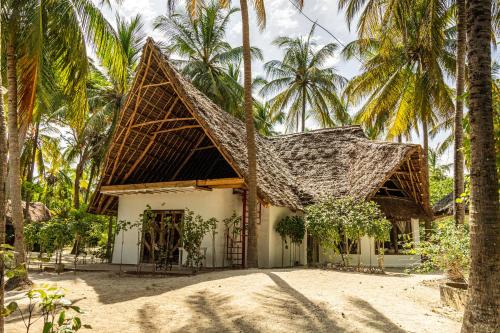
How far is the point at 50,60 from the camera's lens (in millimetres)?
8781

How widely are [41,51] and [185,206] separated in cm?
587

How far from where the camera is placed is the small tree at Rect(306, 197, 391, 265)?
1011 cm

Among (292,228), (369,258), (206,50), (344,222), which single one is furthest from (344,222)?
(206,50)

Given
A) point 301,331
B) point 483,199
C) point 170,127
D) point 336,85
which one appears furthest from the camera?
point 336,85

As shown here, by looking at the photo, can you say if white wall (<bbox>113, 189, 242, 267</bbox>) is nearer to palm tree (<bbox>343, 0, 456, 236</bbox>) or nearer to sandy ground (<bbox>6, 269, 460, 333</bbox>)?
sandy ground (<bbox>6, 269, 460, 333</bbox>)

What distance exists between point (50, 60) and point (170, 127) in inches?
163

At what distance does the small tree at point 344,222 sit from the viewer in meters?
10.1

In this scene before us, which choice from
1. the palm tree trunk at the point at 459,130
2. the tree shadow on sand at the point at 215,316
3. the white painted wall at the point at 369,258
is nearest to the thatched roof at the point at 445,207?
the white painted wall at the point at 369,258

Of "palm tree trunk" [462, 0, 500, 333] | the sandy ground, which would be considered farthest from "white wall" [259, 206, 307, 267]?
"palm tree trunk" [462, 0, 500, 333]

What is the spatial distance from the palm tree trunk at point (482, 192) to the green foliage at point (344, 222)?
6.65m

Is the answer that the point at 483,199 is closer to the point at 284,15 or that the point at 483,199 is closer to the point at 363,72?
the point at 284,15

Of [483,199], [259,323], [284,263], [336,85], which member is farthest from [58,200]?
[483,199]

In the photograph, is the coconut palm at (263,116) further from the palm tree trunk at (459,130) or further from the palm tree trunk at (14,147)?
the palm tree trunk at (14,147)

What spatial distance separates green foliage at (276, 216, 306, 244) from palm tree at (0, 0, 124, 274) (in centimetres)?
600
